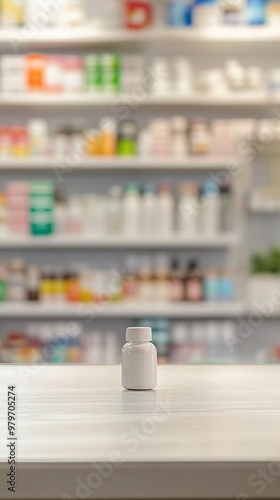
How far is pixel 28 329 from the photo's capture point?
479cm

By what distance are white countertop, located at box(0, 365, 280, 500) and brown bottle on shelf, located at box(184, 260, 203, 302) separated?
10.4ft

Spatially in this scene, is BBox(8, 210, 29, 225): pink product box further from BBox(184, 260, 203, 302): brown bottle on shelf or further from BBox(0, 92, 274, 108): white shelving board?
BBox(184, 260, 203, 302): brown bottle on shelf

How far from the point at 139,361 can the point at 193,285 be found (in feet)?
10.9

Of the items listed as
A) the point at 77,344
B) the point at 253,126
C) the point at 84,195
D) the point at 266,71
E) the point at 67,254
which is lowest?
the point at 77,344

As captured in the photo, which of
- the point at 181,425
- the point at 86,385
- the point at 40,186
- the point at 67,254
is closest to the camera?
the point at 181,425

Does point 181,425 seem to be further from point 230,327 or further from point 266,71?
point 266,71

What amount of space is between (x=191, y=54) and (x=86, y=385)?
3846 mm

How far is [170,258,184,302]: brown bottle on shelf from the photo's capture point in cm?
468

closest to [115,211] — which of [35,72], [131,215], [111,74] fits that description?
[131,215]

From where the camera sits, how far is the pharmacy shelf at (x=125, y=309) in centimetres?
465

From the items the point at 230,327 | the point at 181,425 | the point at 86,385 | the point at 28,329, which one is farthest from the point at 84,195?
the point at 181,425

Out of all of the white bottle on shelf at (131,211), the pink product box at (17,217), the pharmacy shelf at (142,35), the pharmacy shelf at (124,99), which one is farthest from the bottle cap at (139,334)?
the pharmacy shelf at (142,35)

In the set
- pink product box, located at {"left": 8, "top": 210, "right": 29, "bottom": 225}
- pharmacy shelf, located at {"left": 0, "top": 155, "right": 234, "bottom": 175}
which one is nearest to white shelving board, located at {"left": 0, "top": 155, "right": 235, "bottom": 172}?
pharmacy shelf, located at {"left": 0, "top": 155, "right": 234, "bottom": 175}

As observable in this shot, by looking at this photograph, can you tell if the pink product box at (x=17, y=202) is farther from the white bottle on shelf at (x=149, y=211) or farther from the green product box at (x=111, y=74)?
the green product box at (x=111, y=74)
